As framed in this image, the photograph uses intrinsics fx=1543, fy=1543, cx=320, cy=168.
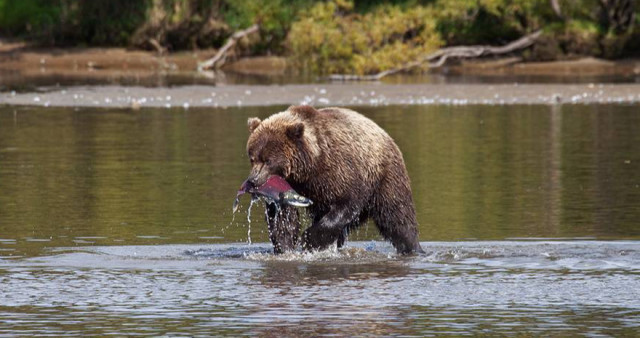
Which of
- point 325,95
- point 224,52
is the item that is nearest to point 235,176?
A: point 325,95

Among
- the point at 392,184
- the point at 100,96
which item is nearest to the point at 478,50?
the point at 100,96

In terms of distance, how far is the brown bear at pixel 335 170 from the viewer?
11336mm

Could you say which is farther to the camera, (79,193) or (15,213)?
(79,193)

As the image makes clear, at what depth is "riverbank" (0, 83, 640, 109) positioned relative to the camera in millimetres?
33625

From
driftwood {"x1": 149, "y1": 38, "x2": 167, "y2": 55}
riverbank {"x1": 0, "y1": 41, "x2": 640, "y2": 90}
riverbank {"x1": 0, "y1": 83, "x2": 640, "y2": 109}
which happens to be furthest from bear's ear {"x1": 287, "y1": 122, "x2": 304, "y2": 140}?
driftwood {"x1": 149, "y1": 38, "x2": 167, "y2": 55}

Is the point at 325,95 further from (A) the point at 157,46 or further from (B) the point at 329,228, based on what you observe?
(B) the point at 329,228

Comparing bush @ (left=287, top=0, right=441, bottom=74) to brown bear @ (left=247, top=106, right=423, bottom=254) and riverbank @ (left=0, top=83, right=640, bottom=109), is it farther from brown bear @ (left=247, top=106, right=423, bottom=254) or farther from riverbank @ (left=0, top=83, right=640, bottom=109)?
brown bear @ (left=247, top=106, right=423, bottom=254)

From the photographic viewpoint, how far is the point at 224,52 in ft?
Answer: 168

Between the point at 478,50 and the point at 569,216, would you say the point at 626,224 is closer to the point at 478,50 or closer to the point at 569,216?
the point at 569,216

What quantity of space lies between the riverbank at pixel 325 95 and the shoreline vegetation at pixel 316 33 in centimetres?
587

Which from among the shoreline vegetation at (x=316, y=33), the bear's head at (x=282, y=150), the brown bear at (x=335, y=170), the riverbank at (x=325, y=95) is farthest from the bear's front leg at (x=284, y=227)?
the shoreline vegetation at (x=316, y=33)

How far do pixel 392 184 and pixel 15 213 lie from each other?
4670mm

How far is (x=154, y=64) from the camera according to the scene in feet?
172

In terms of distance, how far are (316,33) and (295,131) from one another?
33307mm
